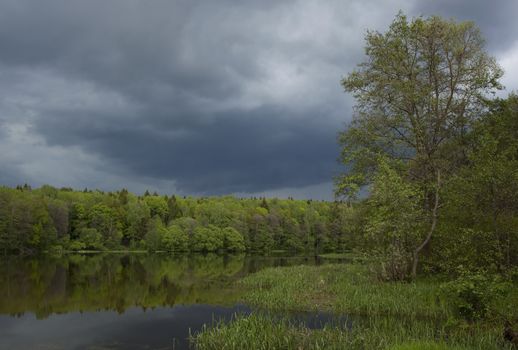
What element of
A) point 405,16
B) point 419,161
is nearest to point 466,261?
point 419,161

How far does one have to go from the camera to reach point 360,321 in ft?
68.4

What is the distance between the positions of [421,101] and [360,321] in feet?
63.6

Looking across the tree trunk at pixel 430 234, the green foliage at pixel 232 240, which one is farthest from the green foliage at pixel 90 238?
the tree trunk at pixel 430 234

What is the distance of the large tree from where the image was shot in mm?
33375

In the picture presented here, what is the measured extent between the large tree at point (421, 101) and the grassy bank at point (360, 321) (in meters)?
8.52

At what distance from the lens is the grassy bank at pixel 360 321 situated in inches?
611

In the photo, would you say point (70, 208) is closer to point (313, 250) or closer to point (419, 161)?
point (313, 250)

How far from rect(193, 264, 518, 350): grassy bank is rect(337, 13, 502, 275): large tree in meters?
8.52

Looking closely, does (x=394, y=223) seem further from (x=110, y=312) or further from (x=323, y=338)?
(x=110, y=312)

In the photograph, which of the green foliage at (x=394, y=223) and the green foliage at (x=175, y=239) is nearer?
the green foliage at (x=394, y=223)

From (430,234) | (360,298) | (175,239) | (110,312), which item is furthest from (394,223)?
(175,239)

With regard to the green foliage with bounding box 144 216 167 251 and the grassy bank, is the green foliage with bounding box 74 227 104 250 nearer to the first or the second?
the green foliage with bounding box 144 216 167 251

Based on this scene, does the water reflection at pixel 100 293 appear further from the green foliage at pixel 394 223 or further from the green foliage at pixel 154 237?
the green foliage at pixel 154 237

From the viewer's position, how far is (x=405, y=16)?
111 feet
